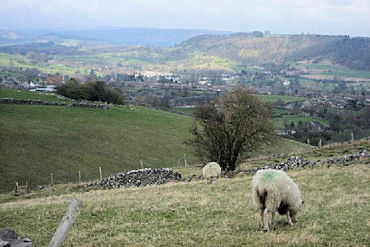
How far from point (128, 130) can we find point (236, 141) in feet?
112

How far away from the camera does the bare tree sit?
35312 mm

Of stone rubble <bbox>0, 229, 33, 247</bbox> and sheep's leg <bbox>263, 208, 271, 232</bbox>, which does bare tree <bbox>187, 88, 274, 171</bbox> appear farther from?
stone rubble <bbox>0, 229, 33, 247</bbox>

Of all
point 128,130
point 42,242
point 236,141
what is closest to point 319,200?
point 42,242

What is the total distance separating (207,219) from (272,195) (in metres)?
3.38

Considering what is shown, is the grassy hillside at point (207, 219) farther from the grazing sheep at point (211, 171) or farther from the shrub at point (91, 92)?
the shrub at point (91, 92)

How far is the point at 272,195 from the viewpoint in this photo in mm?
12875

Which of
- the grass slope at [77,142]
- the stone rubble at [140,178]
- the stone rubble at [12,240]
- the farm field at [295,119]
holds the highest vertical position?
the stone rubble at [12,240]

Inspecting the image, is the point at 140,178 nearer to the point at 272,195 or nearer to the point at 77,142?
the point at 272,195

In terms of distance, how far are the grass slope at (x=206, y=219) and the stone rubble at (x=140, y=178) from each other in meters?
10.2

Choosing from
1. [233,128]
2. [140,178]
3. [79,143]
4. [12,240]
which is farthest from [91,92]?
[12,240]

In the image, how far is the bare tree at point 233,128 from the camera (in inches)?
1390

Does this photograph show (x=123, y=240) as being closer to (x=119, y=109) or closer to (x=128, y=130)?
(x=128, y=130)

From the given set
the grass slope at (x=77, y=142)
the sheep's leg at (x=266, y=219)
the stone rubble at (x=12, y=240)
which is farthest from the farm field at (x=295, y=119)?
the stone rubble at (x=12, y=240)

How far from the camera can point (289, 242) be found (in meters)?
11.3
